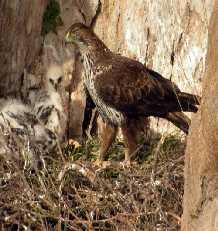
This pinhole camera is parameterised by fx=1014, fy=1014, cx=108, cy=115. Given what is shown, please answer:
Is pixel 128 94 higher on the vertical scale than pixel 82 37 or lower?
lower

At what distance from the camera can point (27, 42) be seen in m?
10.7

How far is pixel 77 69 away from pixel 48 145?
122cm

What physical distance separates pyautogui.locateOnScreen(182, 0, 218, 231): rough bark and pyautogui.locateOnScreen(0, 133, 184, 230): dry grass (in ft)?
4.83

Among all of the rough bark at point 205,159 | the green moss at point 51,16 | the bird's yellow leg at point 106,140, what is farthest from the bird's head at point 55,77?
the rough bark at point 205,159

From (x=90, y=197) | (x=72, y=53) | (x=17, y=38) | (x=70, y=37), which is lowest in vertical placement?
(x=90, y=197)

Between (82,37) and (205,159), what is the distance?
3802mm

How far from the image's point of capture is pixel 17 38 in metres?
10.6

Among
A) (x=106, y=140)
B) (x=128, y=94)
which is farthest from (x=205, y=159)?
(x=106, y=140)

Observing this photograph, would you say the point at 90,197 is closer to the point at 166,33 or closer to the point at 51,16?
the point at 166,33

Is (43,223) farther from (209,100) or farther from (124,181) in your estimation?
(209,100)

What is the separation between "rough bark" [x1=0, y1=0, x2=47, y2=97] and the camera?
34.4 feet

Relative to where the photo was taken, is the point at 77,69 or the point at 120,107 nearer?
the point at 120,107

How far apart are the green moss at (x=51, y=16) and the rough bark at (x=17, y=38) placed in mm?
83

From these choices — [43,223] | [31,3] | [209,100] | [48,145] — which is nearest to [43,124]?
[48,145]
